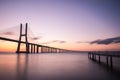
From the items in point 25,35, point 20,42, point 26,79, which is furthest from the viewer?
point 25,35

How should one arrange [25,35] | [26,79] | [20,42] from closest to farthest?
[26,79] < [20,42] < [25,35]

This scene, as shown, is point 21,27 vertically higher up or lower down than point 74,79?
higher up

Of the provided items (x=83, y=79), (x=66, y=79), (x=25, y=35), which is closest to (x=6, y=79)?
(x=66, y=79)

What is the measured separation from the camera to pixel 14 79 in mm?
6824

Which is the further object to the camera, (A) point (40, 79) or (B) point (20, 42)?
(B) point (20, 42)

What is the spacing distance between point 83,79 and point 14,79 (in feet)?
11.4

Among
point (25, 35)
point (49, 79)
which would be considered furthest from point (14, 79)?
point (25, 35)

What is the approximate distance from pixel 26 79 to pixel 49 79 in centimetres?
113

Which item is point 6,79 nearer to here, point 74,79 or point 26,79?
point 26,79

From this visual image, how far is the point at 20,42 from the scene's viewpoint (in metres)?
52.7

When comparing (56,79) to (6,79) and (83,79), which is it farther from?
(6,79)

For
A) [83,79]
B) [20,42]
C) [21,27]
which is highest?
[21,27]

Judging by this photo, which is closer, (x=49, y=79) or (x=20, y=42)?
(x=49, y=79)

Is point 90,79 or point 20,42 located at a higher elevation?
point 20,42
